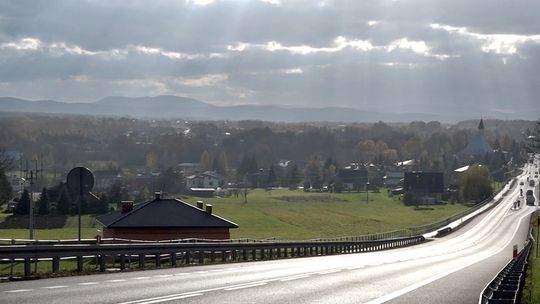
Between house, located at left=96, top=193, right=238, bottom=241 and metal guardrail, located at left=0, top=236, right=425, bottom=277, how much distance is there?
634 cm

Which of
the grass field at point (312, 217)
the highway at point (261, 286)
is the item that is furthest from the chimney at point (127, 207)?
the highway at point (261, 286)

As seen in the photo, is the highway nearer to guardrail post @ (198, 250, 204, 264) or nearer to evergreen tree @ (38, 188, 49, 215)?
guardrail post @ (198, 250, 204, 264)

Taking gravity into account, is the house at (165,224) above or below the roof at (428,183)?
below

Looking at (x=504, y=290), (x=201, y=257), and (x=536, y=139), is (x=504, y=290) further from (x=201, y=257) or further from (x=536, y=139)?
(x=536, y=139)

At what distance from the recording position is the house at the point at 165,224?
50594 millimetres

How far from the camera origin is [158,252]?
28.3 m

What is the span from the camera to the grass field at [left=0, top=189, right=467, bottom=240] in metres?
86.8

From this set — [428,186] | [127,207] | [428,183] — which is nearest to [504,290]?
[127,207]

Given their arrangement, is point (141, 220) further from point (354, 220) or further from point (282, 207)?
point (282, 207)

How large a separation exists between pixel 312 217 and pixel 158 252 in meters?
91.9

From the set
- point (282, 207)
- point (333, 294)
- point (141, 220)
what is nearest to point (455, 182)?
point (282, 207)

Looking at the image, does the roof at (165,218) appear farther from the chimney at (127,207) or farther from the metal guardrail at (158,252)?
the metal guardrail at (158,252)

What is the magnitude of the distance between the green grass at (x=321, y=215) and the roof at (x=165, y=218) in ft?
88.1

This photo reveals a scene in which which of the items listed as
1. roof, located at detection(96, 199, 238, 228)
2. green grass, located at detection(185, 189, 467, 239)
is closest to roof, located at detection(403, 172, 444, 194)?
green grass, located at detection(185, 189, 467, 239)
